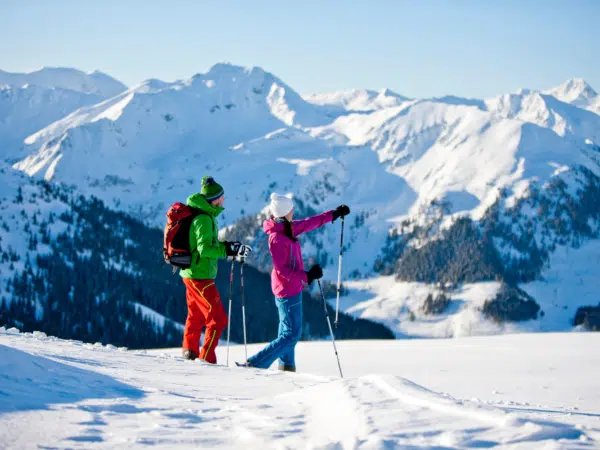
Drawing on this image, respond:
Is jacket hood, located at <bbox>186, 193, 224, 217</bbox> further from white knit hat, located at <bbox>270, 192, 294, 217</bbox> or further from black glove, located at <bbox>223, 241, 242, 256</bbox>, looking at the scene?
white knit hat, located at <bbox>270, 192, 294, 217</bbox>

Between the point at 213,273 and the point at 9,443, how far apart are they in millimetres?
5727

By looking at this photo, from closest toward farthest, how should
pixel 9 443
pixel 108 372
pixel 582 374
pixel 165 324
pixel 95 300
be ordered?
pixel 9 443 < pixel 108 372 < pixel 582 374 < pixel 165 324 < pixel 95 300

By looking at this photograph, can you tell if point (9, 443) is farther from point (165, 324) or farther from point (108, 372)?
point (165, 324)

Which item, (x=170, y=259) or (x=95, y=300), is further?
(x=95, y=300)

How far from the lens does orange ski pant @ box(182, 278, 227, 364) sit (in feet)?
33.9

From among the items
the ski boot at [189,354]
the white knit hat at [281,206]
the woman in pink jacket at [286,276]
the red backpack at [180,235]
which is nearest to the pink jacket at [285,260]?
the woman in pink jacket at [286,276]

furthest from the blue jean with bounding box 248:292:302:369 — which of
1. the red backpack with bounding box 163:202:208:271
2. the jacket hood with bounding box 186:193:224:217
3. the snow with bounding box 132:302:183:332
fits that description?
the snow with bounding box 132:302:183:332

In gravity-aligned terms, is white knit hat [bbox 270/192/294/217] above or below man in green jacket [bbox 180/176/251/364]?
above

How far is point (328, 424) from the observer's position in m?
5.49

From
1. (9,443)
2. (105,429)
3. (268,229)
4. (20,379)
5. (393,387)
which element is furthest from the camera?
(268,229)

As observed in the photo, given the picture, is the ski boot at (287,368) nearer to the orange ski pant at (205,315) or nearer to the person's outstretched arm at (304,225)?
the orange ski pant at (205,315)

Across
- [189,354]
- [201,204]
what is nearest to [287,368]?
[189,354]

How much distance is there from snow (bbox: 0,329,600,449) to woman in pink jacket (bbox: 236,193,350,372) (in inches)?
35.6

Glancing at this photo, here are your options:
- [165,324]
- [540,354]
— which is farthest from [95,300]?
[540,354]
